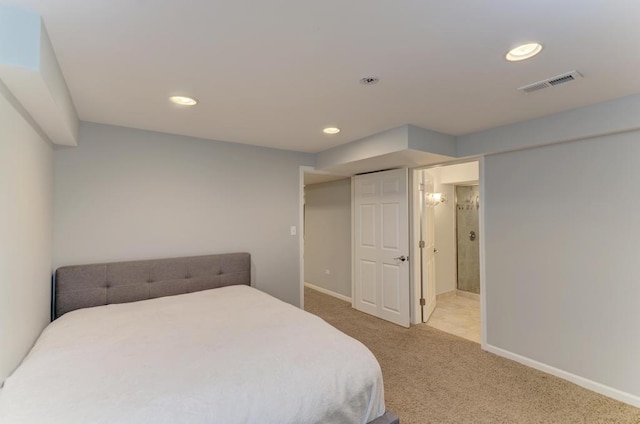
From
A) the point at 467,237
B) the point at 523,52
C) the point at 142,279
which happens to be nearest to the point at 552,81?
the point at 523,52

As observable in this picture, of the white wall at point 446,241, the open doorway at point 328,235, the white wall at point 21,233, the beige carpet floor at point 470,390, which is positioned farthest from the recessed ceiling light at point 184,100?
the white wall at point 446,241

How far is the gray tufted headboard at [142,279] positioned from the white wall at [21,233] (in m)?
0.18

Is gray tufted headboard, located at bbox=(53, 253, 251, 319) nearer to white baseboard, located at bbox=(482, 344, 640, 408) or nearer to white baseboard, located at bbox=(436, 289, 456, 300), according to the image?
white baseboard, located at bbox=(482, 344, 640, 408)

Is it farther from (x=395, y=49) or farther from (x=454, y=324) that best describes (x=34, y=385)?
(x=454, y=324)

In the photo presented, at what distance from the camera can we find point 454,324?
387 cm

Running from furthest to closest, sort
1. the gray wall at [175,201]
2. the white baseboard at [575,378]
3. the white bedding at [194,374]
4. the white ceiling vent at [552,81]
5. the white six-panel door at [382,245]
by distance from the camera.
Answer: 1. the white six-panel door at [382,245]
2. the gray wall at [175,201]
3. the white baseboard at [575,378]
4. the white ceiling vent at [552,81]
5. the white bedding at [194,374]

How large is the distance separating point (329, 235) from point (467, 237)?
245 centimetres

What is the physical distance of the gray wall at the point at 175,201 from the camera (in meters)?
2.64

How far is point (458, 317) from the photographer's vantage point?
4141mm

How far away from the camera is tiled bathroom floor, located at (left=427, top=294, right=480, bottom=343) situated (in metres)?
3.62

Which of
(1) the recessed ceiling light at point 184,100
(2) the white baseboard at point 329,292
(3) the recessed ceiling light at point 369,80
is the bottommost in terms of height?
(2) the white baseboard at point 329,292

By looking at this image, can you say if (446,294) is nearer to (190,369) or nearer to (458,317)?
(458,317)

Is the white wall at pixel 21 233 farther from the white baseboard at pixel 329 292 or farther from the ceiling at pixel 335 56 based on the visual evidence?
the white baseboard at pixel 329 292

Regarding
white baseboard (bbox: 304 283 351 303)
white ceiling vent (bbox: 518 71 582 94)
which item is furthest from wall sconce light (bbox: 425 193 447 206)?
white ceiling vent (bbox: 518 71 582 94)
